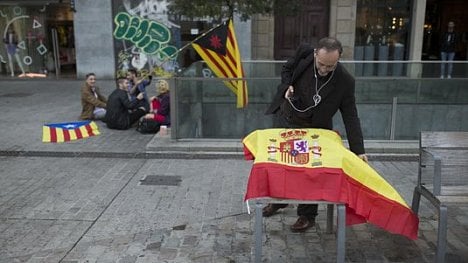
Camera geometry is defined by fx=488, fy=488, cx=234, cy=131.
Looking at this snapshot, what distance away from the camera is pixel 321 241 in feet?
14.2

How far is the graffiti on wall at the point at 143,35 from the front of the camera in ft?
50.2

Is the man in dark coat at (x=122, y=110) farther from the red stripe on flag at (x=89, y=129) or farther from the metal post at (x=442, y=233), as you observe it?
the metal post at (x=442, y=233)

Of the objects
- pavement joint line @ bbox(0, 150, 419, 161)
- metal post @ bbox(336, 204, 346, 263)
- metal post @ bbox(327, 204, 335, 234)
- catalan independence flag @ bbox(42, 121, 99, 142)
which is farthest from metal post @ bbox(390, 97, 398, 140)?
catalan independence flag @ bbox(42, 121, 99, 142)

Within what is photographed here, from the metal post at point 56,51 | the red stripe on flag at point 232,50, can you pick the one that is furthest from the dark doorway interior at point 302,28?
the red stripe on flag at point 232,50

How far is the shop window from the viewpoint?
15742 millimetres

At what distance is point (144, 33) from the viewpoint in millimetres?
15516

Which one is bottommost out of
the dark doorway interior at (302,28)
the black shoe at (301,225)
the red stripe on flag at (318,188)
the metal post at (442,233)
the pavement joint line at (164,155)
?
the pavement joint line at (164,155)

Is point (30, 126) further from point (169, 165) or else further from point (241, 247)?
point (241, 247)

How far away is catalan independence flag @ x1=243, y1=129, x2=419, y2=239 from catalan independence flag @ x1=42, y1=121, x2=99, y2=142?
530 cm

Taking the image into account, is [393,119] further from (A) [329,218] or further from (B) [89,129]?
(B) [89,129]

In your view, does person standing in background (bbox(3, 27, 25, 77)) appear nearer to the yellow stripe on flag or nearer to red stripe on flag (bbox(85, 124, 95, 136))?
the yellow stripe on flag

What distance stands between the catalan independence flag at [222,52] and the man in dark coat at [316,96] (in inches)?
134

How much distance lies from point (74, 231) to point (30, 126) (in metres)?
5.05

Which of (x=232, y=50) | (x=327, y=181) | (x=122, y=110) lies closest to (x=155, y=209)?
(x=327, y=181)
